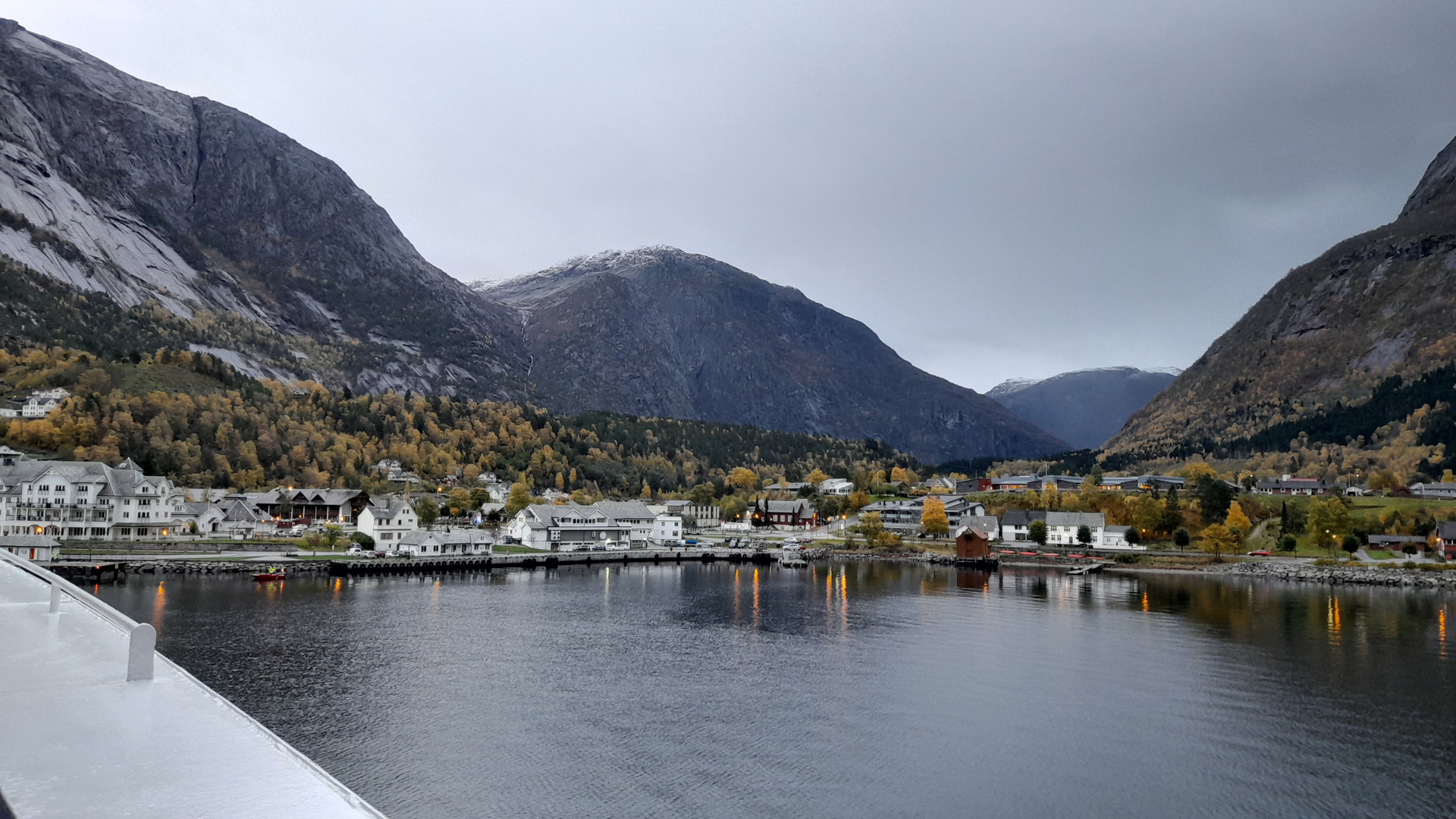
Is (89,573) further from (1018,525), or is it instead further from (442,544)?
(1018,525)

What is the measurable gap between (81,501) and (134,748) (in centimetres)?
8163

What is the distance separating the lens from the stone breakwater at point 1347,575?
70000mm

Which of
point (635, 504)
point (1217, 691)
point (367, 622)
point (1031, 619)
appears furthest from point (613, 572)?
point (1217, 691)

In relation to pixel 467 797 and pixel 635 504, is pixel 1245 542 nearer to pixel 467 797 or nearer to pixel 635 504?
pixel 635 504

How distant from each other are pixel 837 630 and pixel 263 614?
30814mm

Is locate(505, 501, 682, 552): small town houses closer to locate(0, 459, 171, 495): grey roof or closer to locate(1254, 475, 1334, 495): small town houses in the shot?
locate(0, 459, 171, 495): grey roof

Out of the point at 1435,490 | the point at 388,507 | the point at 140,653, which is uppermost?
the point at 1435,490

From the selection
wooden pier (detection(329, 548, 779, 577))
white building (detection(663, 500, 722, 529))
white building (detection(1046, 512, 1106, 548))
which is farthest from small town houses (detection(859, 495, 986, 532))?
wooden pier (detection(329, 548, 779, 577))

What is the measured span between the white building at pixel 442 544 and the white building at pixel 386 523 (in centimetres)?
133

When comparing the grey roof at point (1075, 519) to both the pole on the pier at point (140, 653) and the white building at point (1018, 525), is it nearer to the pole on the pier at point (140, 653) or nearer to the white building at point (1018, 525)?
the white building at point (1018, 525)

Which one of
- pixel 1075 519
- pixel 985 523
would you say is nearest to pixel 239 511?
pixel 985 523

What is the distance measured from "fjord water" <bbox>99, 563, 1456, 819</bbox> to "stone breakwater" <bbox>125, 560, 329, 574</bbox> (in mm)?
8019

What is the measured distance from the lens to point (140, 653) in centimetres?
1047

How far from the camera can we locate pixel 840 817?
19.5m
